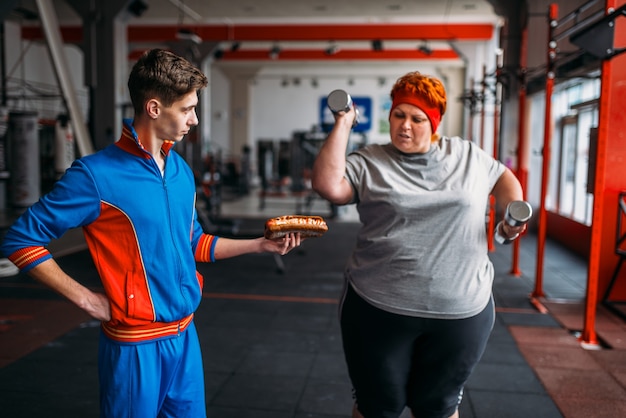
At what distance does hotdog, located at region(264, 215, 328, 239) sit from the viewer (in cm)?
142

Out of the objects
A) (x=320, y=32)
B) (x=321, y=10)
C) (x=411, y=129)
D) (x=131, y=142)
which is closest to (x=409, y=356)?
(x=411, y=129)

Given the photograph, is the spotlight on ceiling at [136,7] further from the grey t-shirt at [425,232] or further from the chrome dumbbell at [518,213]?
the chrome dumbbell at [518,213]

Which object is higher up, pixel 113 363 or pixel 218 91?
pixel 218 91

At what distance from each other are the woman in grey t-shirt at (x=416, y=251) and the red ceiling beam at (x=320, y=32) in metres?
10.8

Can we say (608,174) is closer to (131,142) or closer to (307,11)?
(131,142)

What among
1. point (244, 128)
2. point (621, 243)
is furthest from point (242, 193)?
point (621, 243)

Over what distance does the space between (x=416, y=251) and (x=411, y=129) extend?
33 centimetres

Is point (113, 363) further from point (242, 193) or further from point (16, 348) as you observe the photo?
point (242, 193)

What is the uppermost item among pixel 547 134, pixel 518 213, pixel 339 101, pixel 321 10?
pixel 321 10

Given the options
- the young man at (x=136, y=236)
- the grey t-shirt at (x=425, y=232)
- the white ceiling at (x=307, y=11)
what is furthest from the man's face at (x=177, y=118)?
the white ceiling at (x=307, y=11)

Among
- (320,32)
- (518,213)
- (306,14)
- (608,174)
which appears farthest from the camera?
(320,32)

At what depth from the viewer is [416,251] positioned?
1.47 meters

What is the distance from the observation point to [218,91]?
19.0m

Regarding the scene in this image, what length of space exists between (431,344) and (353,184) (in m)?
0.49
